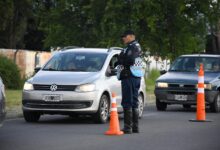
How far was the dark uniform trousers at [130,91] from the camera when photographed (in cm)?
1416

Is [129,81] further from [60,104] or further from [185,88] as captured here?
[185,88]

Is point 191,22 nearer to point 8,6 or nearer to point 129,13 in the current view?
point 129,13

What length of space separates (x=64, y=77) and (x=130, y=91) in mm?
2651

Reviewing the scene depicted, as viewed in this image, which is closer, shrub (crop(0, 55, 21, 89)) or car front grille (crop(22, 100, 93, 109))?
car front grille (crop(22, 100, 93, 109))

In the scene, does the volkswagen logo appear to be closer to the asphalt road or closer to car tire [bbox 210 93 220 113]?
the asphalt road

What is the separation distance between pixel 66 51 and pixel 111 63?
3.69 ft

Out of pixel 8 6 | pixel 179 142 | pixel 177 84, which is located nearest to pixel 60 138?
pixel 179 142

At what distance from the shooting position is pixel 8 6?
46031 mm

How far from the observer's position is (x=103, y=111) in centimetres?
1677

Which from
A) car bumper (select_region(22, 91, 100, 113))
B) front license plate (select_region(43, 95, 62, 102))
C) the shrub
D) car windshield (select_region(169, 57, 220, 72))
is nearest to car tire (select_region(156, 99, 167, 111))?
car windshield (select_region(169, 57, 220, 72))

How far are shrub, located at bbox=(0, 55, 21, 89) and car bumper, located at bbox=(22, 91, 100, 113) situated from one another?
17.0 metres

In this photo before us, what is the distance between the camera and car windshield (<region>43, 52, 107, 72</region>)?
17.3m

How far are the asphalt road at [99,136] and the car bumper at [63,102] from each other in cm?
34

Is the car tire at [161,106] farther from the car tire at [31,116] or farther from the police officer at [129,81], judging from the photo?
the police officer at [129,81]
